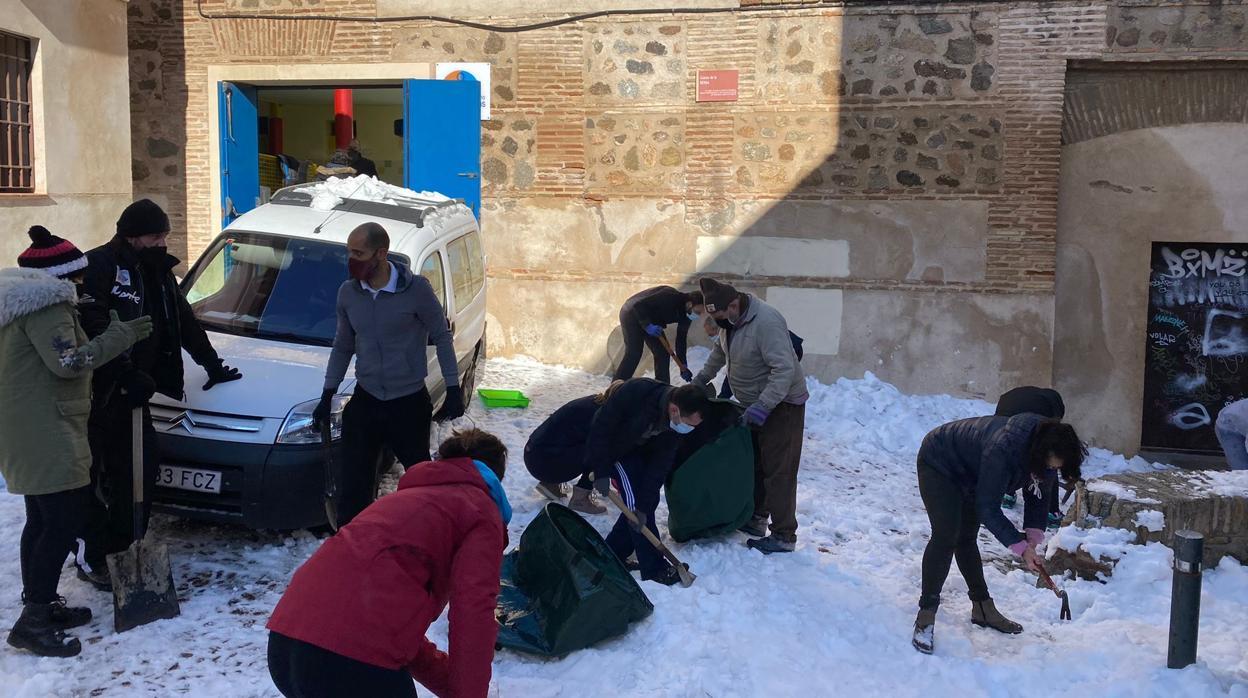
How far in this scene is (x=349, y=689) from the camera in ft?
9.67

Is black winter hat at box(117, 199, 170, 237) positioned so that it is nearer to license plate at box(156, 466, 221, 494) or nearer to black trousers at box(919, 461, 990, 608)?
license plate at box(156, 466, 221, 494)

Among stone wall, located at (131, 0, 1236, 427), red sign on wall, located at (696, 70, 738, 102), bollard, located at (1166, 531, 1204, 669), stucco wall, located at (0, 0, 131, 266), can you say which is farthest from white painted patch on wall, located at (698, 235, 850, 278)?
bollard, located at (1166, 531, 1204, 669)

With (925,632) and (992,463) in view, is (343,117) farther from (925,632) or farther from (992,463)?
(992,463)

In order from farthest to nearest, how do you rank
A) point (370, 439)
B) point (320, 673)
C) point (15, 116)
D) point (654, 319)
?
1. point (15, 116)
2. point (654, 319)
3. point (370, 439)
4. point (320, 673)

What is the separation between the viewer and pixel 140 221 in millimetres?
5234

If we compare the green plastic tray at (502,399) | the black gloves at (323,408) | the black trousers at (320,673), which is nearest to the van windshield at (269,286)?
the black gloves at (323,408)

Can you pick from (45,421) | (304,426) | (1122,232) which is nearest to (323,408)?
(304,426)

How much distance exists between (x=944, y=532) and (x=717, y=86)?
23.5 ft

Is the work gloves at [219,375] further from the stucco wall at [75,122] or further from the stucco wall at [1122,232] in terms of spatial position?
the stucco wall at [1122,232]

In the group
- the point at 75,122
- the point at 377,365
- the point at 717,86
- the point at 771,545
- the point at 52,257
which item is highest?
the point at 717,86

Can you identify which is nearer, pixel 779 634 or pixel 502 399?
pixel 779 634

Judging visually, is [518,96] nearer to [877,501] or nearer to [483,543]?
[877,501]

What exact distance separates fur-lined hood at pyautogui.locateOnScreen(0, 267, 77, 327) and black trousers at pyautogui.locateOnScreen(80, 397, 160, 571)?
68cm

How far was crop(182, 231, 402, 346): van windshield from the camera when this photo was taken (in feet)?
22.1
